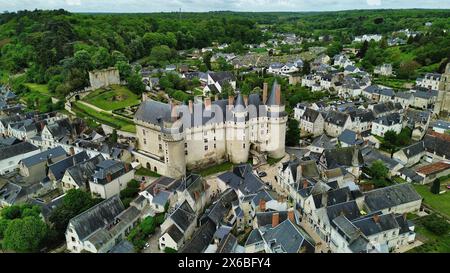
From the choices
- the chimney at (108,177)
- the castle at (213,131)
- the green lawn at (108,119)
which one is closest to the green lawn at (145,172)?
the castle at (213,131)

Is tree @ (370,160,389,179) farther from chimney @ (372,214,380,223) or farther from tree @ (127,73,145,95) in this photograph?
tree @ (127,73,145,95)

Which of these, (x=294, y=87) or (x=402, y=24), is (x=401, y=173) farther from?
(x=402, y=24)

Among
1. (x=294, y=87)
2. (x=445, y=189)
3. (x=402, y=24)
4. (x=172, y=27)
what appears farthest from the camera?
(x=402, y=24)

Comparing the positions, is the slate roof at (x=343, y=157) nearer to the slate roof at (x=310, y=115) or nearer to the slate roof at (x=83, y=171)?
the slate roof at (x=310, y=115)

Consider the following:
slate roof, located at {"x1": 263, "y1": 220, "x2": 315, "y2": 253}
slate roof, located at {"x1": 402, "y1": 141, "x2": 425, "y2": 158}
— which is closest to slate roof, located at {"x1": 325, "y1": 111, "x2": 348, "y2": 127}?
slate roof, located at {"x1": 402, "y1": 141, "x2": 425, "y2": 158}

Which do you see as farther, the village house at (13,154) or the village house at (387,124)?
the village house at (387,124)

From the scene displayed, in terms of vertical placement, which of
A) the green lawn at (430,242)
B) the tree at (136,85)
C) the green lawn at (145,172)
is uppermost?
the tree at (136,85)
